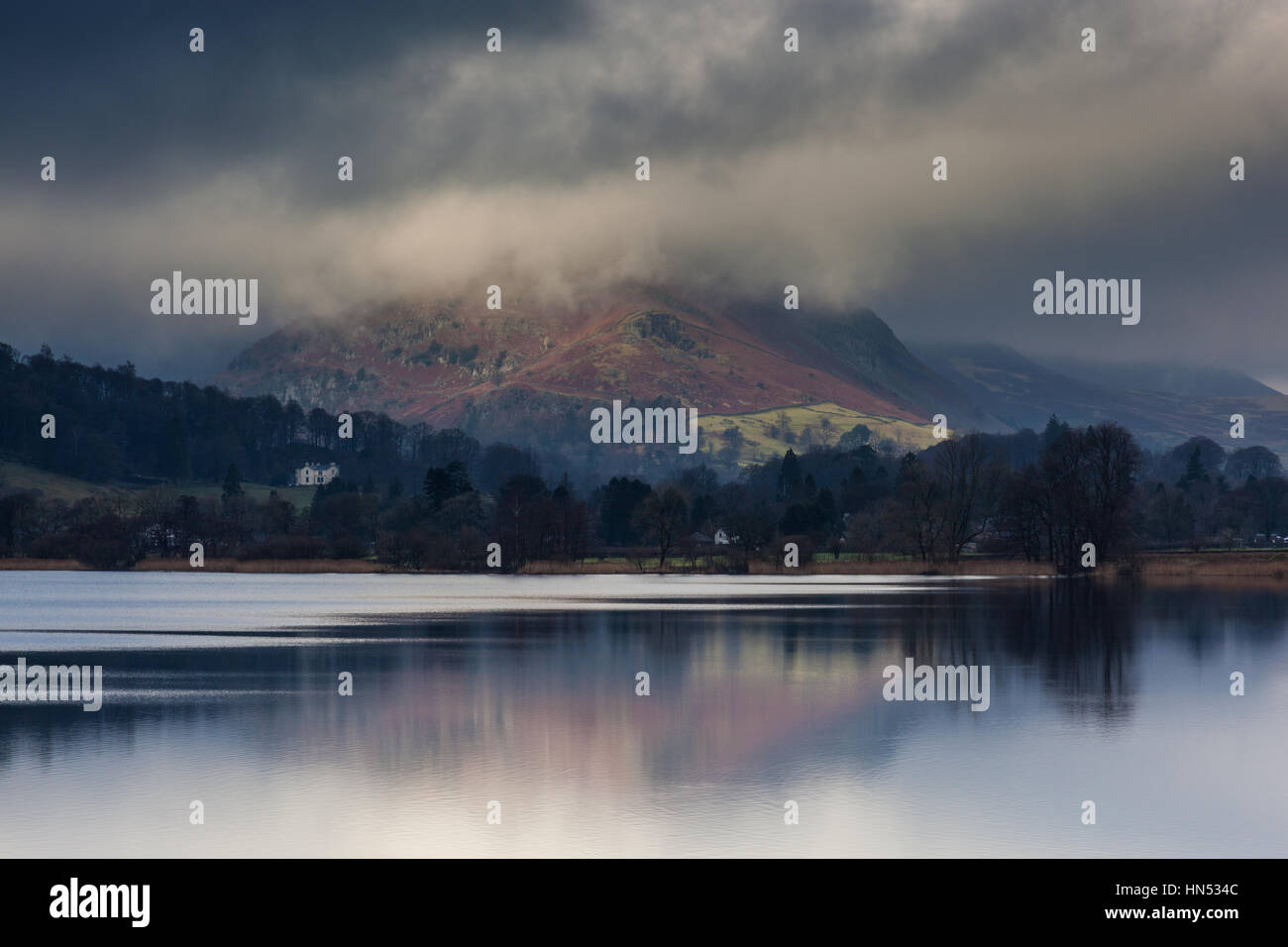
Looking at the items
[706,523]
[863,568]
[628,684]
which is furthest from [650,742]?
[706,523]

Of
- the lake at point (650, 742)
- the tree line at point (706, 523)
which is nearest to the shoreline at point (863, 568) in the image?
the tree line at point (706, 523)

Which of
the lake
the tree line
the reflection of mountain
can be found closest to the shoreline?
the tree line

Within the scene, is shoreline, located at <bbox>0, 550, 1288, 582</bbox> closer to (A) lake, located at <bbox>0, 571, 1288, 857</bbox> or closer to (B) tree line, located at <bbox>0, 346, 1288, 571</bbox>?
(B) tree line, located at <bbox>0, 346, 1288, 571</bbox>

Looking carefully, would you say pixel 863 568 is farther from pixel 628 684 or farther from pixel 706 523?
pixel 628 684

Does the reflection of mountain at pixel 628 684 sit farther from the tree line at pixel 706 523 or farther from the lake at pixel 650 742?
the tree line at pixel 706 523

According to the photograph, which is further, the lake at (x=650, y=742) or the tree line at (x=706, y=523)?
the tree line at (x=706, y=523)

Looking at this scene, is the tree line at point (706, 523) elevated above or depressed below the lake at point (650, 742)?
above

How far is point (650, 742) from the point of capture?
27875mm

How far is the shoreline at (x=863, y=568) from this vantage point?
114 meters

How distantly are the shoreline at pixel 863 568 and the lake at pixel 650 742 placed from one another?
57.7 m

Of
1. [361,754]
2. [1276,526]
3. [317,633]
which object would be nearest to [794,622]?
[317,633]

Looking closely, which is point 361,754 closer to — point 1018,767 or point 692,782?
point 692,782

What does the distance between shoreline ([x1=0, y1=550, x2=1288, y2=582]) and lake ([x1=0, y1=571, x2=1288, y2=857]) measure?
5774 centimetres
